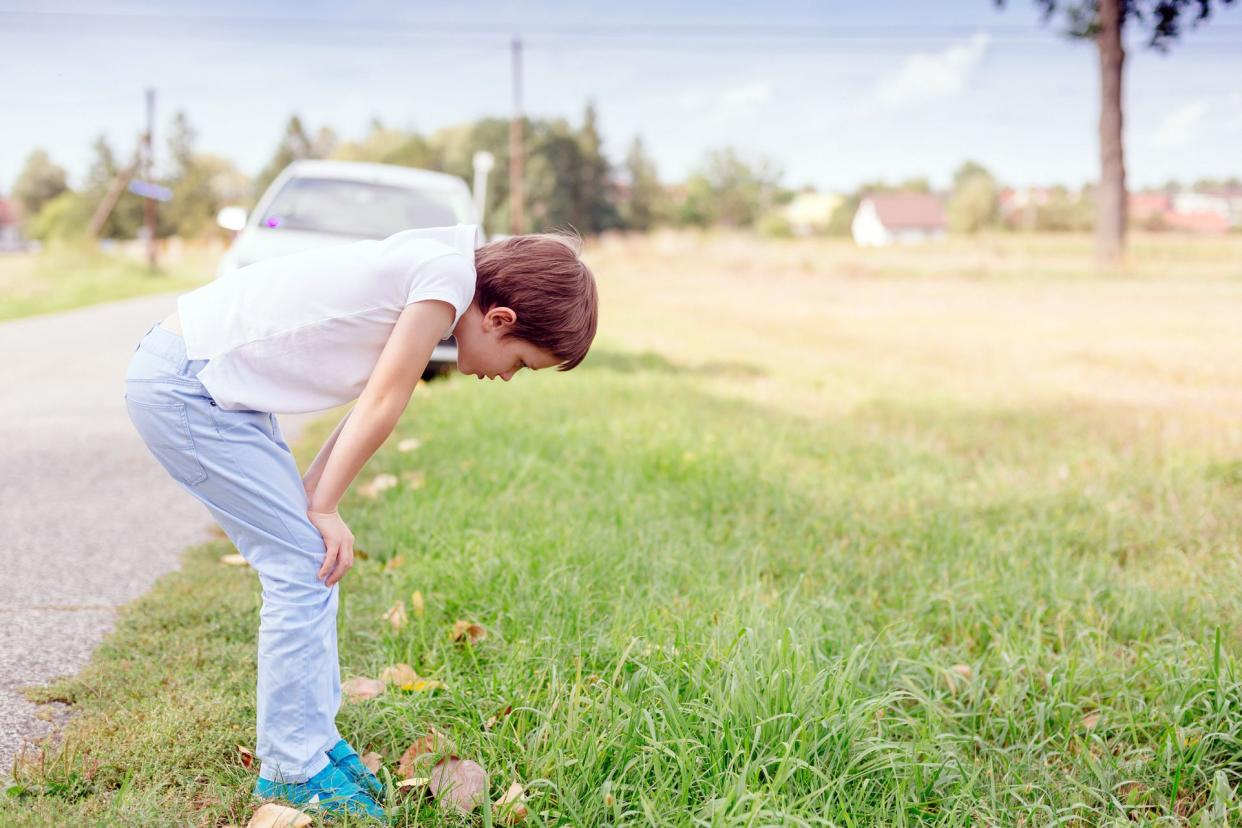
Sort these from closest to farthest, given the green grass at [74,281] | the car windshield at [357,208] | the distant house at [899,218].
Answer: the car windshield at [357,208] → the green grass at [74,281] → the distant house at [899,218]

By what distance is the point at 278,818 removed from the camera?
171 centimetres

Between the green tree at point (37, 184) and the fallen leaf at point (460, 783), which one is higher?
the green tree at point (37, 184)

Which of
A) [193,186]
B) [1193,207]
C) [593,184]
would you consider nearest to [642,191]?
[593,184]

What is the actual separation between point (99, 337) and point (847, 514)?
30.0 feet

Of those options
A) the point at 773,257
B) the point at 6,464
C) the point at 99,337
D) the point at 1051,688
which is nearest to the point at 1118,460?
the point at 1051,688

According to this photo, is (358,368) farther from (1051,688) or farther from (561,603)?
(1051,688)

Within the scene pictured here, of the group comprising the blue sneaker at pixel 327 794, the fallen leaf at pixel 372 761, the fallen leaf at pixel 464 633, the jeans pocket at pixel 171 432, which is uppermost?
the jeans pocket at pixel 171 432

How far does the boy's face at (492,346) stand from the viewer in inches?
72.3

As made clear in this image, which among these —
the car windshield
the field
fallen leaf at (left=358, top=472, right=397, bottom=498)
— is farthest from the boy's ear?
the field

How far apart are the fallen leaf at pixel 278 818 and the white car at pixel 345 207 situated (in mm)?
4677

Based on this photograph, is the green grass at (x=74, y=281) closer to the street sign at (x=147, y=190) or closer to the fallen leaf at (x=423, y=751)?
the street sign at (x=147, y=190)

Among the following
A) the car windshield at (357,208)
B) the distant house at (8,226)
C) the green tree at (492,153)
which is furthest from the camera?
the distant house at (8,226)

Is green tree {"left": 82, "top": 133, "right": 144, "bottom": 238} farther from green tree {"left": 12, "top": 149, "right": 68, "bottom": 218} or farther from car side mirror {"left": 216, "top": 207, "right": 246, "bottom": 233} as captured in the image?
car side mirror {"left": 216, "top": 207, "right": 246, "bottom": 233}

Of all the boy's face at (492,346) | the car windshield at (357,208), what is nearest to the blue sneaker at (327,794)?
the boy's face at (492,346)
